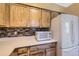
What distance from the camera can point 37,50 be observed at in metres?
2.85

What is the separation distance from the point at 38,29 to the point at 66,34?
0.75 meters

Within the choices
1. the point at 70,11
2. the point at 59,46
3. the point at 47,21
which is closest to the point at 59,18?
the point at 47,21

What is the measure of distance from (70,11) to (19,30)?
1.83 metres

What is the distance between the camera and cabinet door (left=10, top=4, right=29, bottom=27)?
2.78 meters

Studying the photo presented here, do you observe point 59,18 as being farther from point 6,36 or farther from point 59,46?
point 6,36

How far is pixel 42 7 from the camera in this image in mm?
3482

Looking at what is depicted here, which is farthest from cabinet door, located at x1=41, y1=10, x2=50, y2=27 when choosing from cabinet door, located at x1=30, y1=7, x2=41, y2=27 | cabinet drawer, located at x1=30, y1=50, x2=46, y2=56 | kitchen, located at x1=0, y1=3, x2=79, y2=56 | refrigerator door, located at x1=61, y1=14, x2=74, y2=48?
cabinet drawer, located at x1=30, y1=50, x2=46, y2=56

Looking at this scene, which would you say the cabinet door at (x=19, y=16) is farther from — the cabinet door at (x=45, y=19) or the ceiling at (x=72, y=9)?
the ceiling at (x=72, y=9)

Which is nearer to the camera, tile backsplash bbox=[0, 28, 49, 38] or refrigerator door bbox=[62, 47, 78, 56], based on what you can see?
tile backsplash bbox=[0, 28, 49, 38]

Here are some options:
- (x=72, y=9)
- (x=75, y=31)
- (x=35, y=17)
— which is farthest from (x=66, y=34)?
(x=72, y=9)

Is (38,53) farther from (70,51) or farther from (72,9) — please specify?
(72,9)

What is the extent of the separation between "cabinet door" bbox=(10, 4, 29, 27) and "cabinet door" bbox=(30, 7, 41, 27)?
14cm

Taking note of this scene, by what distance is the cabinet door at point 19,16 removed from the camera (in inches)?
109

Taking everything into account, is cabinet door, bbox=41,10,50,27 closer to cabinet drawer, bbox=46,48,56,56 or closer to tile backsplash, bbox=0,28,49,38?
tile backsplash, bbox=0,28,49,38
